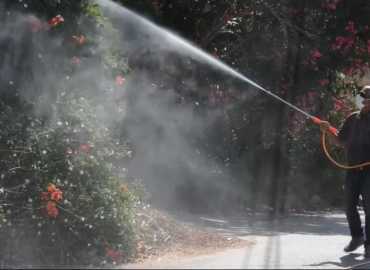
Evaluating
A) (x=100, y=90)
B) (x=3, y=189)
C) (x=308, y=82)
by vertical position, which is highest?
(x=308, y=82)

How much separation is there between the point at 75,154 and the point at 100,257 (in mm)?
1103

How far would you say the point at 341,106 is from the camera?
15328 mm

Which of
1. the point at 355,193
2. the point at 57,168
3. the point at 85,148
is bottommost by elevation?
the point at 355,193

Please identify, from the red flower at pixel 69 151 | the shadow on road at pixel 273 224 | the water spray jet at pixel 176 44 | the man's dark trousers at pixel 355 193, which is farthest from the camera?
the water spray jet at pixel 176 44

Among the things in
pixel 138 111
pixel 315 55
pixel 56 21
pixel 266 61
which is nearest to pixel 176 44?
pixel 138 111

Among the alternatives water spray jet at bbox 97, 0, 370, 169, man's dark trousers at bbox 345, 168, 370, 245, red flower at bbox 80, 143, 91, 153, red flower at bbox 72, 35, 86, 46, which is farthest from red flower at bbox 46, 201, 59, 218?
water spray jet at bbox 97, 0, 370, 169

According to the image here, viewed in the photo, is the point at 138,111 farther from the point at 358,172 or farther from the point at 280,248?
the point at 358,172

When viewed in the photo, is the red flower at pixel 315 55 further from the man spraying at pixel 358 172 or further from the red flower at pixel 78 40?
the red flower at pixel 78 40

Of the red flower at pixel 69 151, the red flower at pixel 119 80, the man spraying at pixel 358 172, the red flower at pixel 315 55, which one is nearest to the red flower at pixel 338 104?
the red flower at pixel 315 55

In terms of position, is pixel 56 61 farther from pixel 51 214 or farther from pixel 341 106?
pixel 341 106

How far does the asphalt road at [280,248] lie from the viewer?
25.6 ft

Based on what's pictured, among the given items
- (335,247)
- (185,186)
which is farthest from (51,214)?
(185,186)

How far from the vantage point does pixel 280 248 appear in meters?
8.84

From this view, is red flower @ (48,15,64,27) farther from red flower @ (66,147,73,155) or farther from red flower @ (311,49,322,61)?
red flower @ (311,49,322,61)
